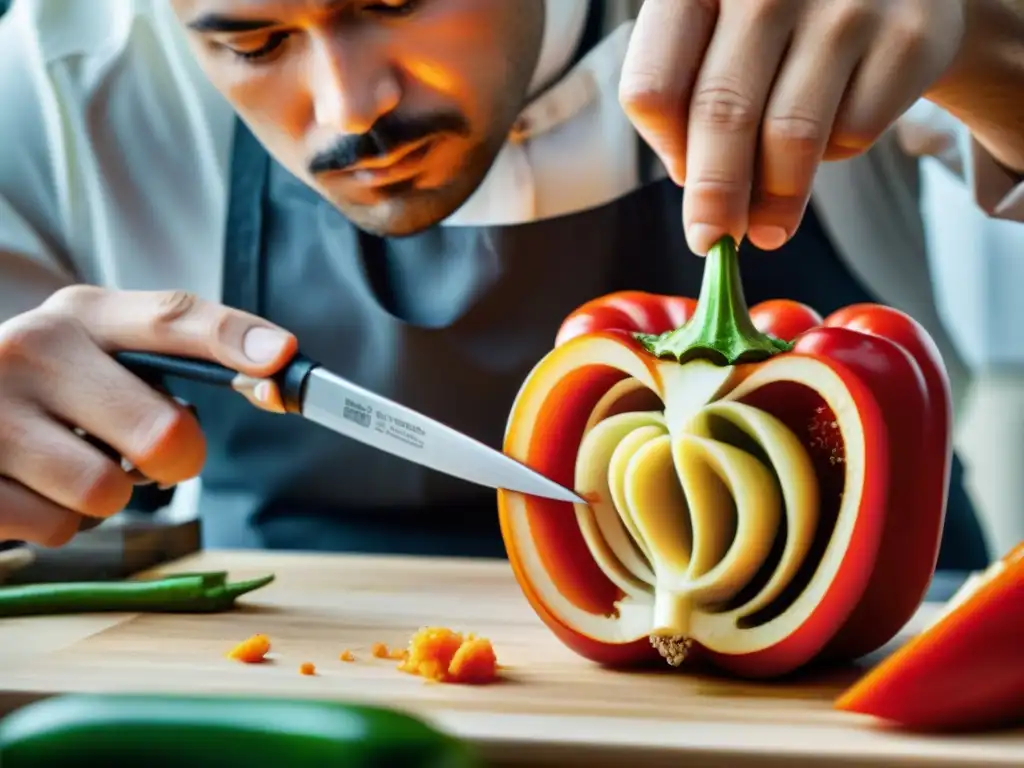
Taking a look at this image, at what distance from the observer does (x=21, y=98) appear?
163 cm

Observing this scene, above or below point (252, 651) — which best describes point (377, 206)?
above

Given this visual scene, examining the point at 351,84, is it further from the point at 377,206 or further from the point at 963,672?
the point at 963,672

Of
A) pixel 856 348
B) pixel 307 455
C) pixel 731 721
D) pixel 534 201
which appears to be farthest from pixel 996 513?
pixel 731 721

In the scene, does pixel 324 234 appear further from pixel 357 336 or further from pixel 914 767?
pixel 914 767

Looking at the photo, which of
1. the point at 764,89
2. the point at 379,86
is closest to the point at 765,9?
the point at 764,89

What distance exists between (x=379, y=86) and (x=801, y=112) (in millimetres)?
607

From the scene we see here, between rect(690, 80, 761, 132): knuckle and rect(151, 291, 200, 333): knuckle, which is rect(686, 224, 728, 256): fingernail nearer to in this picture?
rect(690, 80, 761, 132): knuckle

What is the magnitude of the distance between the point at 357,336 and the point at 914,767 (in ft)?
3.28

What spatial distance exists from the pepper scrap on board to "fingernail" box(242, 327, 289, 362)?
0.70 feet

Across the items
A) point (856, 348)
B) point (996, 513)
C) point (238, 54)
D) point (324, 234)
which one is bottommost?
point (996, 513)

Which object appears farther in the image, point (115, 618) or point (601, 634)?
point (115, 618)

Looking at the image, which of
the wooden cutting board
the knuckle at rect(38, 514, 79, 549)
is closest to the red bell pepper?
the wooden cutting board

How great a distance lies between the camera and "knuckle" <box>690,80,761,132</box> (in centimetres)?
80

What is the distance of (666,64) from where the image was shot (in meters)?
0.83
